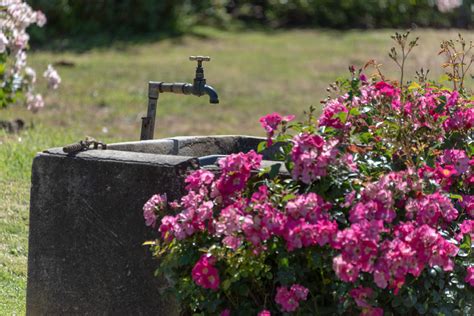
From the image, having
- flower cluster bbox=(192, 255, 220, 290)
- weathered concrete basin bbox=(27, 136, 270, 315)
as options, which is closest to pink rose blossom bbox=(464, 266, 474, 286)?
flower cluster bbox=(192, 255, 220, 290)

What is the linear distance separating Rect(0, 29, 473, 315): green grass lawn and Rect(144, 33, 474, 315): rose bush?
1.55 meters

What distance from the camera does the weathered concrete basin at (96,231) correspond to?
11.7ft

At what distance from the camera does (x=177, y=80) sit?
10.5 m

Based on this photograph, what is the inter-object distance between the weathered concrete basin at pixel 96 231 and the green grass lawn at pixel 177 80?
1004 mm

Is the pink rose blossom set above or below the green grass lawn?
above

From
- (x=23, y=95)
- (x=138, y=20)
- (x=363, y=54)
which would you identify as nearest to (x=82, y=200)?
(x=23, y=95)

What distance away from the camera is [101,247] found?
3639 millimetres

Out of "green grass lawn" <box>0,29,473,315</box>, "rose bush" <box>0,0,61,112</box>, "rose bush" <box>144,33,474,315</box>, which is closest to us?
"rose bush" <box>144,33,474,315</box>

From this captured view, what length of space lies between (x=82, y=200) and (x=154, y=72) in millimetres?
7680

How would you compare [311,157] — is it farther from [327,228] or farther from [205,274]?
[205,274]

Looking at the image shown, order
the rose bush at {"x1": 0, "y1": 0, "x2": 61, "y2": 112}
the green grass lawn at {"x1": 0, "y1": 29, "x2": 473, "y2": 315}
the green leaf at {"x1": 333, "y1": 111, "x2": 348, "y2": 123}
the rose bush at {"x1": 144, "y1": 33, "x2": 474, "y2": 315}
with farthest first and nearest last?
the rose bush at {"x1": 0, "y1": 0, "x2": 61, "y2": 112} → the green grass lawn at {"x1": 0, "y1": 29, "x2": 473, "y2": 315} → the green leaf at {"x1": 333, "y1": 111, "x2": 348, "y2": 123} → the rose bush at {"x1": 144, "y1": 33, "x2": 474, "y2": 315}

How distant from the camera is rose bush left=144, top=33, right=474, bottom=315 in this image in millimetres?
3186

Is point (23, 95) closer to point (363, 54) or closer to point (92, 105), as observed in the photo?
point (92, 105)

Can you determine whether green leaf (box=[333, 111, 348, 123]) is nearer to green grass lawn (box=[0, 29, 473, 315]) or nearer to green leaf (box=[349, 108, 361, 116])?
green leaf (box=[349, 108, 361, 116])
